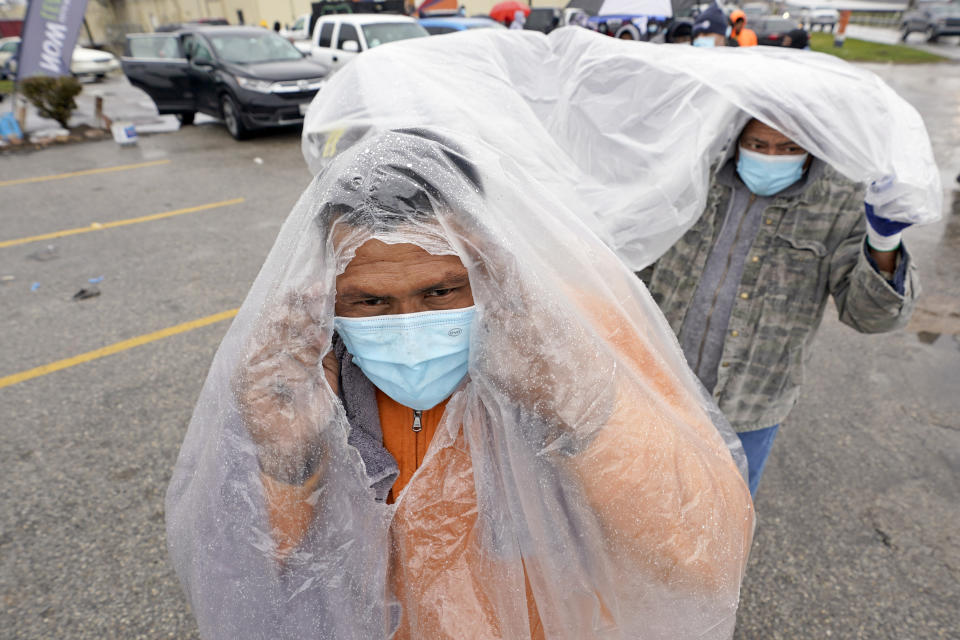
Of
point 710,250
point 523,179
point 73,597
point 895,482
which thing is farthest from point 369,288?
point 895,482

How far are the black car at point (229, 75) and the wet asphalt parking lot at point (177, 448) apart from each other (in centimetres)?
415

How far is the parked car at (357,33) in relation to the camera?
973cm

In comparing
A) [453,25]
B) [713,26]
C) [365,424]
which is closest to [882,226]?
[365,424]

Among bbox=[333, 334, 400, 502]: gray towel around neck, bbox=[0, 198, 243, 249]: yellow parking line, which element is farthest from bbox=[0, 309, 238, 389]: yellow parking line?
bbox=[333, 334, 400, 502]: gray towel around neck

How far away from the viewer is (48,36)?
9.63m

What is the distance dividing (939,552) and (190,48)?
12.1 meters

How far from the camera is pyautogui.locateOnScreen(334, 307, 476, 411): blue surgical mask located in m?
1.01

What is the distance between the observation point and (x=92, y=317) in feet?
13.3

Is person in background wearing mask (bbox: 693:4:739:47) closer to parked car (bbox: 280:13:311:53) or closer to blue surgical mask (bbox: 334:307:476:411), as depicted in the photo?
blue surgical mask (bbox: 334:307:476:411)

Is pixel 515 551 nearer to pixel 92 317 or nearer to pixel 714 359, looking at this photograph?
pixel 714 359

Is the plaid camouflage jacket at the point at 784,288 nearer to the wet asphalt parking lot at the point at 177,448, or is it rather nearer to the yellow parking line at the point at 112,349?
the wet asphalt parking lot at the point at 177,448

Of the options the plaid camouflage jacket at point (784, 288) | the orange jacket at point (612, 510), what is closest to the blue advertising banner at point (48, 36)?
the plaid camouflage jacket at point (784, 288)

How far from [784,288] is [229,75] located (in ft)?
31.9

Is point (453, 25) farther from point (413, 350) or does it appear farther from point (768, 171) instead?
point (413, 350)
